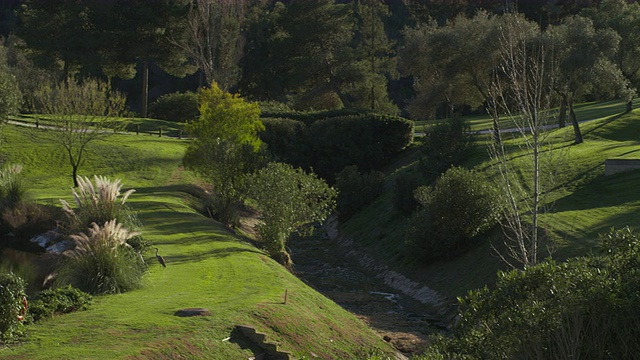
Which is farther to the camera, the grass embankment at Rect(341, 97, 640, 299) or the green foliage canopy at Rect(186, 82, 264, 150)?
the green foliage canopy at Rect(186, 82, 264, 150)

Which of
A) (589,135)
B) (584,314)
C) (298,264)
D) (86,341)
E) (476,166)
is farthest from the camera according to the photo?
(589,135)

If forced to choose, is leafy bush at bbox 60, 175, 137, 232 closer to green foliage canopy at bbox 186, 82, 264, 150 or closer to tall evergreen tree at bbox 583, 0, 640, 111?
green foliage canopy at bbox 186, 82, 264, 150

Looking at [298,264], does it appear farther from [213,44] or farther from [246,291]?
[213,44]

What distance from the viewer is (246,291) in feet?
109

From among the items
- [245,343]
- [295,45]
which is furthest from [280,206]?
[295,45]

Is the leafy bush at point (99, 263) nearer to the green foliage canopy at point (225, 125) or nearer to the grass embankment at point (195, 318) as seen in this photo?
the grass embankment at point (195, 318)

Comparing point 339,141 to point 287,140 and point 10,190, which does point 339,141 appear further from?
point 10,190

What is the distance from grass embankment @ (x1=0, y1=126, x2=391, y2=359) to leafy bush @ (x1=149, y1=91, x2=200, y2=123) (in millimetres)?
49438

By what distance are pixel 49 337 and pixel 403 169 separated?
56786 mm

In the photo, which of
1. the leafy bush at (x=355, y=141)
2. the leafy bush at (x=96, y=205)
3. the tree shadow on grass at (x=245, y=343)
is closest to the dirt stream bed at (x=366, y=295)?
the tree shadow on grass at (x=245, y=343)

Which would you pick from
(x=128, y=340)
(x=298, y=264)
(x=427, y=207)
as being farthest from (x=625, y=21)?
(x=128, y=340)

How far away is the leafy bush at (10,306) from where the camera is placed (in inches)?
869

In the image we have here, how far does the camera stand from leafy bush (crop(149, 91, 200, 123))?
10756 cm

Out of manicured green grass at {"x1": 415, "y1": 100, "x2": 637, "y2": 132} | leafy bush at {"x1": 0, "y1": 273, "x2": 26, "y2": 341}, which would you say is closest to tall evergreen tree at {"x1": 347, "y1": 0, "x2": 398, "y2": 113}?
manicured green grass at {"x1": 415, "y1": 100, "x2": 637, "y2": 132}
